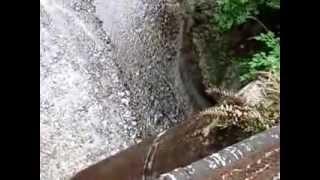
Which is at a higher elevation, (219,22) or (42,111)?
(219,22)

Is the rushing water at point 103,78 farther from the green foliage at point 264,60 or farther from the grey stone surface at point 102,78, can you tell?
the green foliage at point 264,60

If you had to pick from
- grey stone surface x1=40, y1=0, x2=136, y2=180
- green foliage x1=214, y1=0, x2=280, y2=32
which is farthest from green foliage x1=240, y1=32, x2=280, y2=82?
grey stone surface x1=40, y1=0, x2=136, y2=180

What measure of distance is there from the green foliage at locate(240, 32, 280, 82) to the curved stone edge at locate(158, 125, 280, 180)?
0.14m

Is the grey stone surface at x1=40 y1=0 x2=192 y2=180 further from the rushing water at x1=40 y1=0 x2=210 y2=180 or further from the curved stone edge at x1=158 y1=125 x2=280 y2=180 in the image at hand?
the curved stone edge at x1=158 y1=125 x2=280 y2=180

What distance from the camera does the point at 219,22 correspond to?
71.1 inches

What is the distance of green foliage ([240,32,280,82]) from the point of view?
5.78 feet

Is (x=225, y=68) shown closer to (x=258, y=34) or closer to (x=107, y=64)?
(x=258, y=34)

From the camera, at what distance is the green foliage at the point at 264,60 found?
1761 millimetres

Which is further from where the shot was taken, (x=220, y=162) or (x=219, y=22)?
(x=219, y=22)

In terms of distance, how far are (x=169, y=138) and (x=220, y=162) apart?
0.56 feet

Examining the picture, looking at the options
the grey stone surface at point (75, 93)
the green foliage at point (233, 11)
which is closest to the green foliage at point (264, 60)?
the green foliage at point (233, 11)
